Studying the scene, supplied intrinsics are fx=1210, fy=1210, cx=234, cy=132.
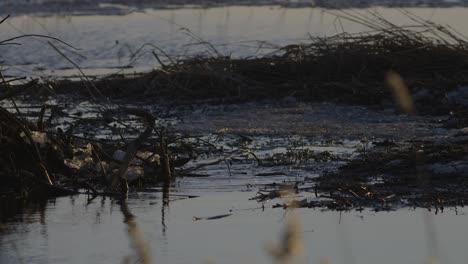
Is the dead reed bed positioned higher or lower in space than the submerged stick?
higher

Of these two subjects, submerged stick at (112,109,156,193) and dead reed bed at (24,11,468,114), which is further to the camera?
dead reed bed at (24,11,468,114)

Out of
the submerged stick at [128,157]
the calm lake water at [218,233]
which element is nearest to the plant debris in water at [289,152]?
the submerged stick at [128,157]

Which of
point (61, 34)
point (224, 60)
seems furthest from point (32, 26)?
point (224, 60)

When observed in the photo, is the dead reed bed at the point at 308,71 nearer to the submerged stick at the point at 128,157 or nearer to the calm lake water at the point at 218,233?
the submerged stick at the point at 128,157

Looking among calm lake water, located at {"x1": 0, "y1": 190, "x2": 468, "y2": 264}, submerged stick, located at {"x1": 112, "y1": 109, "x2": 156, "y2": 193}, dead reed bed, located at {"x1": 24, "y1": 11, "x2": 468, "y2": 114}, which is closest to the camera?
calm lake water, located at {"x1": 0, "y1": 190, "x2": 468, "y2": 264}

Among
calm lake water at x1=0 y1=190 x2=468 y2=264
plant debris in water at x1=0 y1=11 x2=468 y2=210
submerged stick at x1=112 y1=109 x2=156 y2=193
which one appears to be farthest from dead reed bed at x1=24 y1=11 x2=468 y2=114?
calm lake water at x1=0 y1=190 x2=468 y2=264

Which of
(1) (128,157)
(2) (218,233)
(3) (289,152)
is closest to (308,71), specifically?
(3) (289,152)

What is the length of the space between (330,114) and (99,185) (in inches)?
147

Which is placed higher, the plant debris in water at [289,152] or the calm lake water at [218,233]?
the plant debris in water at [289,152]

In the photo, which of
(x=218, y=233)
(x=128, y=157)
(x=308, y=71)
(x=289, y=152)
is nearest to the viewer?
(x=218, y=233)

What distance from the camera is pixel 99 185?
695 cm

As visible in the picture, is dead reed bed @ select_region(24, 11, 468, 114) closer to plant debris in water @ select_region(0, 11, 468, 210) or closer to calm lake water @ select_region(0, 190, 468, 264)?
plant debris in water @ select_region(0, 11, 468, 210)

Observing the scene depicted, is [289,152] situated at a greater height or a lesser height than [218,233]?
greater

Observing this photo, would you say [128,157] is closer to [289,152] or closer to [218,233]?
[218,233]
